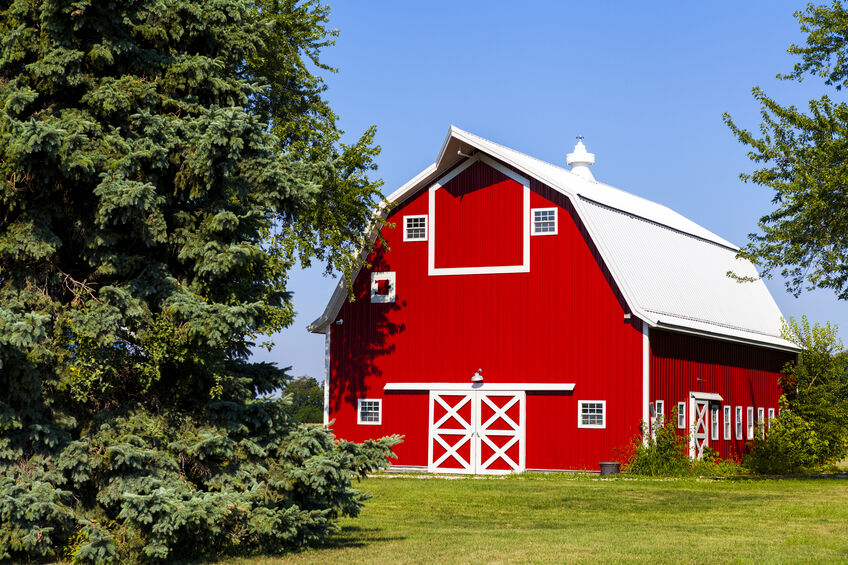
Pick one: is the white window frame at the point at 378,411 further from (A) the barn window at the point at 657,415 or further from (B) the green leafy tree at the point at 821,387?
(B) the green leafy tree at the point at 821,387

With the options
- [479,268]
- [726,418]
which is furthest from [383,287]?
[726,418]

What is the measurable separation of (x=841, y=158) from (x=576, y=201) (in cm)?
669

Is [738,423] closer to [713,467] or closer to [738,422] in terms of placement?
[738,422]

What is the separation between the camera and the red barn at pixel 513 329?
93.5 feet

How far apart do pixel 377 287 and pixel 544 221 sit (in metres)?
5.36

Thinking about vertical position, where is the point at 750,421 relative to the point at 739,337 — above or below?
below

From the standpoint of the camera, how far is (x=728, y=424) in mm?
33656

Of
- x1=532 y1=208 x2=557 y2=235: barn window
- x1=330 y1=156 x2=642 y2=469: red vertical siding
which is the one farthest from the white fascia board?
x1=532 y1=208 x2=557 y2=235: barn window

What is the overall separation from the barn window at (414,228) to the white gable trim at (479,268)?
265 mm

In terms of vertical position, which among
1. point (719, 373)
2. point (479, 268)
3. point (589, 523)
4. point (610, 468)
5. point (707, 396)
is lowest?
point (589, 523)

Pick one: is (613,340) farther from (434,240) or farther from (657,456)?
(434,240)

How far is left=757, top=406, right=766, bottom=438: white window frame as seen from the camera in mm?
35594

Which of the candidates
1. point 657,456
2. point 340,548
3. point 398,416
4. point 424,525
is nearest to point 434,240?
point 398,416

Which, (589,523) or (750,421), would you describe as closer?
(589,523)
